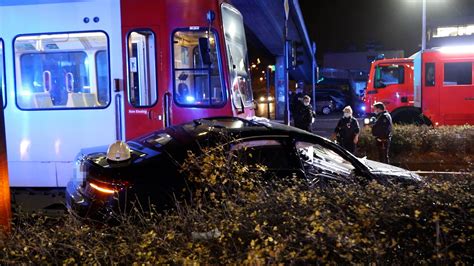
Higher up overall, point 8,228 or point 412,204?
point 412,204

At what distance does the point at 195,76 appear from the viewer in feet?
23.0

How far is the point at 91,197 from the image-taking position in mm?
4531

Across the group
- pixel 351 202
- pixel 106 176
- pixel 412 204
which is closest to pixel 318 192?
pixel 351 202

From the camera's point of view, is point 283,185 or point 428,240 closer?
point 428,240

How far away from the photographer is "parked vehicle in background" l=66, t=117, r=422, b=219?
4.43 meters

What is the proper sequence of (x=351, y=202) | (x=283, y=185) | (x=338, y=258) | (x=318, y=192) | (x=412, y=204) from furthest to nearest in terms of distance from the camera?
(x=283, y=185) < (x=318, y=192) < (x=351, y=202) < (x=412, y=204) < (x=338, y=258)

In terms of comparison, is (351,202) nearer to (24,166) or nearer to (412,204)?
(412,204)

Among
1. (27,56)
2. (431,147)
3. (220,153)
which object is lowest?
(431,147)

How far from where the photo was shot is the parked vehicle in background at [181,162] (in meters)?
4.43

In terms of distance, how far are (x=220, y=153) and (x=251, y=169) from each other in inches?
13.1

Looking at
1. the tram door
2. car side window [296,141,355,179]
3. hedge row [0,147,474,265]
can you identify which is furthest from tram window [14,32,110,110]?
hedge row [0,147,474,265]

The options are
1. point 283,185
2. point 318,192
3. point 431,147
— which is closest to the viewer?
point 318,192

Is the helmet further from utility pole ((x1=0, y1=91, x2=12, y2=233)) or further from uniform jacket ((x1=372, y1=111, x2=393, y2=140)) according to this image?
uniform jacket ((x1=372, y1=111, x2=393, y2=140))

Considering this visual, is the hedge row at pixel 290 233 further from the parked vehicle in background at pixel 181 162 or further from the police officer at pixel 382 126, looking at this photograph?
the police officer at pixel 382 126
